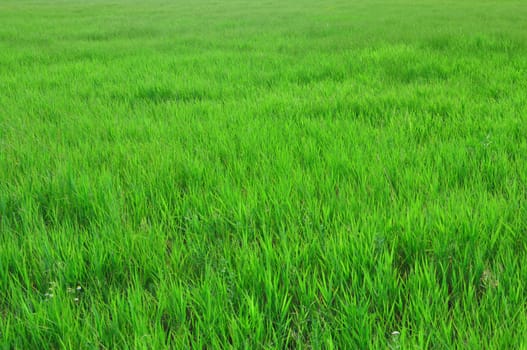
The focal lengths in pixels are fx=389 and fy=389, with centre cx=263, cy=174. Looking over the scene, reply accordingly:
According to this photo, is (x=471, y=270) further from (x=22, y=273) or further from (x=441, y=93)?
(x=441, y=93)

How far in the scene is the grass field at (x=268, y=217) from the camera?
3.56ft

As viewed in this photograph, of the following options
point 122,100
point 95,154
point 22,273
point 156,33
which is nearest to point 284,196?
point 22,273

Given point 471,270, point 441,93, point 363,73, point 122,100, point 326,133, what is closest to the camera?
point 471,270

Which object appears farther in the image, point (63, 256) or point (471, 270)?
point (63, 256)

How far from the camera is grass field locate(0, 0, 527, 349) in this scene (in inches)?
42.7

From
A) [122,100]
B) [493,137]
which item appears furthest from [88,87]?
[493,137]

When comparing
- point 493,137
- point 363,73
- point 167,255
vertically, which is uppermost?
point 363,73

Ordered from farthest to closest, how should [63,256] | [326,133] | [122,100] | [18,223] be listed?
Result: [122,100] < [326,133] < [18,223] < [63,256]

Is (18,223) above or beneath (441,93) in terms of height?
beneath

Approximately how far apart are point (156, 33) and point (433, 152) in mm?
10147

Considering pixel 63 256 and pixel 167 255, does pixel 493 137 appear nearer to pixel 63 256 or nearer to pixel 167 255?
pixel 167 255

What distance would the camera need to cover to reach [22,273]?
52.2 inches

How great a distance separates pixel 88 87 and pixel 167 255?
12.4 ft

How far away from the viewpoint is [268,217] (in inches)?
66.1
